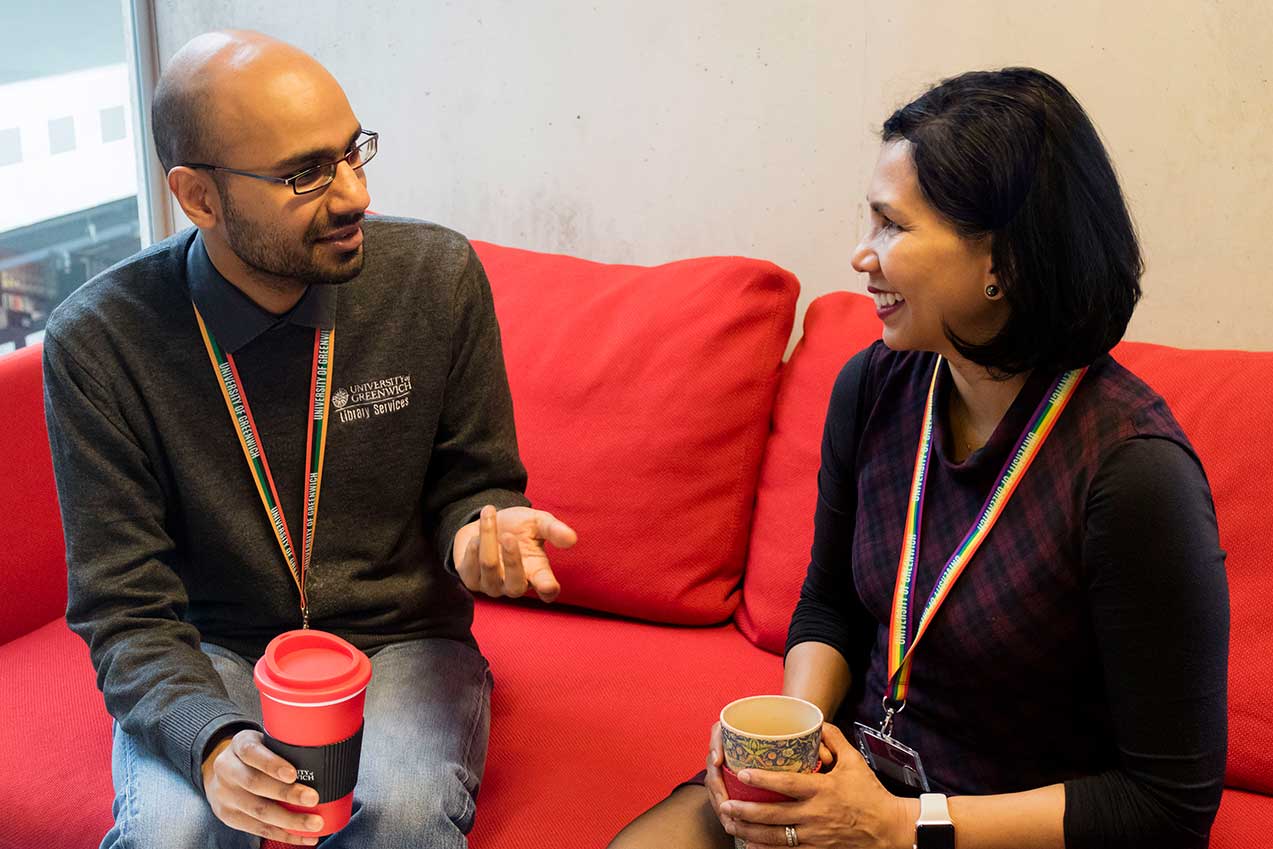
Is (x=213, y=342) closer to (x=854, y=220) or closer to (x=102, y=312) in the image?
(x=102, y=312)

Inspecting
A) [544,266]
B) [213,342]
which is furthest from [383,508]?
[544,266]

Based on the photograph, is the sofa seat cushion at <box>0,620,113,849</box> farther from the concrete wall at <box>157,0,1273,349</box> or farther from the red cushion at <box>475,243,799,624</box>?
the concrete wall at <box>157,0,1273,349</box>

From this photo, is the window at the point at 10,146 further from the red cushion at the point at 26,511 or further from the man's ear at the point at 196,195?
the man's ear at the point at 196,195

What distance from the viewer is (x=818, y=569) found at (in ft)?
5.32

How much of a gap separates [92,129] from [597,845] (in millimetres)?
2292

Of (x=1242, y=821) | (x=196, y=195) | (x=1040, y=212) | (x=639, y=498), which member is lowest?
(x=1242, y=821)

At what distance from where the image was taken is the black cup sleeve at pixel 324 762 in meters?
1.27

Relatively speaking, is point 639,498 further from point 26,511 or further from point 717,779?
point 26,511

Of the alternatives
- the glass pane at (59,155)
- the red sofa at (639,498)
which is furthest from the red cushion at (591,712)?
the glass pane at (59,155)

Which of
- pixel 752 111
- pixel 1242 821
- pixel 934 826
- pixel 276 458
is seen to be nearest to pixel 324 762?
pixel 276 458

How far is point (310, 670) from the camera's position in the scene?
1269mm

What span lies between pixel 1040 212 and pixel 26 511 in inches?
64.3

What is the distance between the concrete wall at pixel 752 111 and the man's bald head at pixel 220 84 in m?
0.95

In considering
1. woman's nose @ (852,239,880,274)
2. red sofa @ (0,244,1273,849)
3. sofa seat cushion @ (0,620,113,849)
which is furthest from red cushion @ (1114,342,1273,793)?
sofa seat cushion @ (0,620,113,849)
